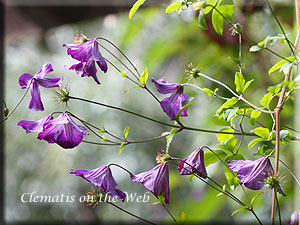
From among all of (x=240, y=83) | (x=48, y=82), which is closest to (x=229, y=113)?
(x=240, y=83)

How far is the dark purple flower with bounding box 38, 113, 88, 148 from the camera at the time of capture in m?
0.26

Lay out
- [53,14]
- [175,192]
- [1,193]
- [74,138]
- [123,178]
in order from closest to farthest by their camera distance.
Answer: [74,138] → [53,14] → [1,193] → [123,178] → [175,192]

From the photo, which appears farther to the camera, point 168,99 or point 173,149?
point 173,149

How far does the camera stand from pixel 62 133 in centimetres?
26

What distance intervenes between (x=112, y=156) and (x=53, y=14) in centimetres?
125

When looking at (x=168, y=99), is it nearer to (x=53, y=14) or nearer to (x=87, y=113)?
(x=53, y=14)

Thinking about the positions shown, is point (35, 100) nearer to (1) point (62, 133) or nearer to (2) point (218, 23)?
(1) point (62, 133)

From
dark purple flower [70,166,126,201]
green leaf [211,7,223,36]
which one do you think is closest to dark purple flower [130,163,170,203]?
dark purple flower [70,166,126,201]

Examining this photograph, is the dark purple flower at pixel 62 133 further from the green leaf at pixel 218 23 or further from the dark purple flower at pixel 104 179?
the green leaf at pixel 218 23

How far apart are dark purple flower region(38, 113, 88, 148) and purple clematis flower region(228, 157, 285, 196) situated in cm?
10

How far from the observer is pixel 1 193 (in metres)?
1.24

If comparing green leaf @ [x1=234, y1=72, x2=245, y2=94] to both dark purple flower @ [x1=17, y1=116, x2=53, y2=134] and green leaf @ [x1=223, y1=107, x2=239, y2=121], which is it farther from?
dark purple flower @ [x1=17, y1=116, x2=53, y2=134]

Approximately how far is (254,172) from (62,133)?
0.13 metres

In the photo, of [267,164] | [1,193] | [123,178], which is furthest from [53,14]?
[123,178]
